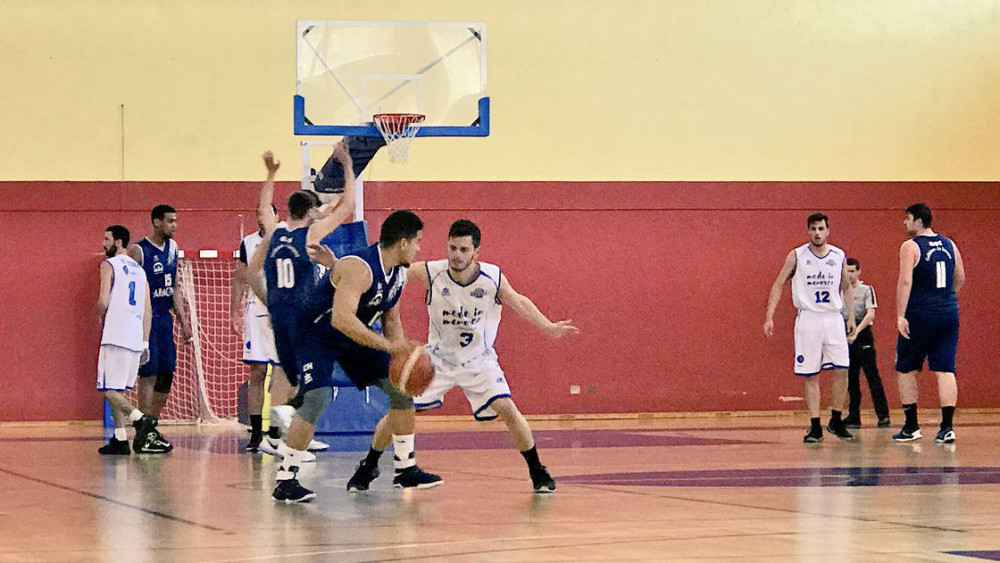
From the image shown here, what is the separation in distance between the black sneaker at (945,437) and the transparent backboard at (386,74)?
482 centimetres

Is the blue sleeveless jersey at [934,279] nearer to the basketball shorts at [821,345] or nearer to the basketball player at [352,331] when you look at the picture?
the basketball shorts at [821,345]

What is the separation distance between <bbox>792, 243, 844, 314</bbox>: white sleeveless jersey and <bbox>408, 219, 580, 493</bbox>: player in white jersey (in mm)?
5145

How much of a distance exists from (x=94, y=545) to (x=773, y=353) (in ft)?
42.4

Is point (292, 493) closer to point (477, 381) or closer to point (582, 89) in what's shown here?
point (477, 381)

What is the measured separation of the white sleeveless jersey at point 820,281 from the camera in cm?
1316

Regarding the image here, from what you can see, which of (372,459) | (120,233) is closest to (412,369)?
(372,459)

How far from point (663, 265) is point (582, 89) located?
240cm

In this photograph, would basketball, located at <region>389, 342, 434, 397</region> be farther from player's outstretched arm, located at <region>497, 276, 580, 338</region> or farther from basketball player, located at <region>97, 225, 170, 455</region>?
basketball player, located at <region>97, 225, 170, 455</region>

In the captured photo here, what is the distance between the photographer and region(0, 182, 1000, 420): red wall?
17.4 m

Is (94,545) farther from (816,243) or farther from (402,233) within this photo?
(816,243)

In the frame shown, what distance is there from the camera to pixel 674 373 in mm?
17922

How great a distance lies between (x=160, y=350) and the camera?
12422 millimetres

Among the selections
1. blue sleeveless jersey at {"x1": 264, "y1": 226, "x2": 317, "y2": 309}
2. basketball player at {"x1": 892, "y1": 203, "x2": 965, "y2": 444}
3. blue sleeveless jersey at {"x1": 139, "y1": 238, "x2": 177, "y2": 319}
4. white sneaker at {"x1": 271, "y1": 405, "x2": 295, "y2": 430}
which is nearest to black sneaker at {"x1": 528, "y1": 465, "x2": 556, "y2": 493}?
blue sleeveless jersey at {"x1": 264, "y1": 226, "x2": 317, "y2": 309}

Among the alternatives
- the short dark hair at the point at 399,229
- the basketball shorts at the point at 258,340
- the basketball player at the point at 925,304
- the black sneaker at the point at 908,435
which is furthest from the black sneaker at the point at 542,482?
the black sneaker at the point at 908,435
